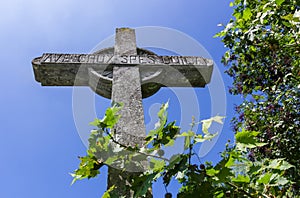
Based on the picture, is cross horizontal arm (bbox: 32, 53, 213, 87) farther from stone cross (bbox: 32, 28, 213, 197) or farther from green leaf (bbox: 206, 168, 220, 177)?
green leaf (bbox: 206, 168, 220, 177)

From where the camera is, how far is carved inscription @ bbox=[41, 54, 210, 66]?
3.34 meters

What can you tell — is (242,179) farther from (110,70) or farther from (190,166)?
(110,70)

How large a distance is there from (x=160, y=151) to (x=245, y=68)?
5.18m

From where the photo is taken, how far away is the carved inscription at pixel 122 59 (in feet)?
11.0

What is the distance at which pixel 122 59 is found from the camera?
3.38 metres

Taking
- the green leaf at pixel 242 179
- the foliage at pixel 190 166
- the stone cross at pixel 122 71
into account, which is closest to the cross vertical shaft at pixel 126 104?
the stone cross at pixel 122 71

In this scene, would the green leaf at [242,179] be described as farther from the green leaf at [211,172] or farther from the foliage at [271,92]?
the foliage at [271,92]

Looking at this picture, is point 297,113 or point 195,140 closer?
point 195,140

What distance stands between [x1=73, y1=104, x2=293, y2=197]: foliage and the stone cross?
1309 millimetres

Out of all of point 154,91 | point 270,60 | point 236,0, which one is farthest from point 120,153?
point 270,60

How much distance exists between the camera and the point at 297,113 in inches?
205

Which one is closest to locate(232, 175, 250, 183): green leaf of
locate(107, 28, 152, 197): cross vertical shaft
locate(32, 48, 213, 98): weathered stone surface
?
locate(107, 28, 152, 197): cross vertical shaft

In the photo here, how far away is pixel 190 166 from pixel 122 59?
2043mm

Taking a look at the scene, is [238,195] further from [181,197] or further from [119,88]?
[119,88]
